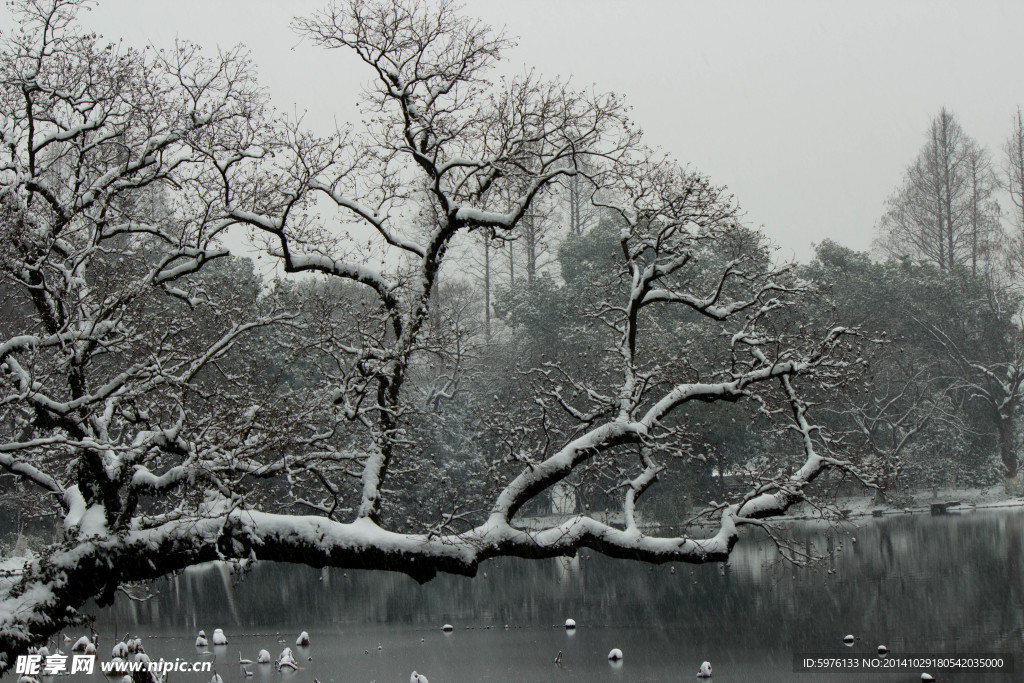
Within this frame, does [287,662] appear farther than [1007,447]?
No

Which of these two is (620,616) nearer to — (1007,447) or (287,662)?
(287,662)

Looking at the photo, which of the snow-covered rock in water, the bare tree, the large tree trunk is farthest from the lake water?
the bare tree

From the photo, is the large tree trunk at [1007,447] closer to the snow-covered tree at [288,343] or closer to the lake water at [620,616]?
the lake water at [620,616]

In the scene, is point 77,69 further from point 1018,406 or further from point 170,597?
point 1018,406

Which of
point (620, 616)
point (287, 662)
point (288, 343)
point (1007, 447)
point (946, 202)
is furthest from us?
point (946, 202)

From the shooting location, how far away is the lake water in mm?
14836

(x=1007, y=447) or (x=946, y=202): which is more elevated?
(x=946, y=202)

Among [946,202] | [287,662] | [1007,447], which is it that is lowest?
[287,662]

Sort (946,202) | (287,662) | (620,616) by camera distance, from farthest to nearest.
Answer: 1. (946,202)
2. (620,616)
3. (287,662)

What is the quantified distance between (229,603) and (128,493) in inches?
634

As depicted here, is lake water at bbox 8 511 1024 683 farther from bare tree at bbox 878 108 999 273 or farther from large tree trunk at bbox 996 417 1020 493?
bare tree at bbox 878 108 999 273

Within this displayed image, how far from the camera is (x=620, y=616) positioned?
19.4 metres

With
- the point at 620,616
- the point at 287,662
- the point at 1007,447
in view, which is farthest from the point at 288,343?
the point at 1007,447

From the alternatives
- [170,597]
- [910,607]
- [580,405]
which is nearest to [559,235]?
[580,405]
